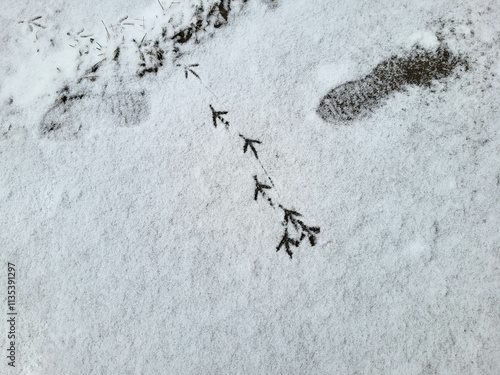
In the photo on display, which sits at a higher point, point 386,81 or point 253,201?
point 386,81

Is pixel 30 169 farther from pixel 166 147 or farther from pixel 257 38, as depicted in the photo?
pixel 257 38

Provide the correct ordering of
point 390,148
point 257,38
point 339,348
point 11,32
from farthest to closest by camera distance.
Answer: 1. point 11,32
2. point 257,38
3. point 390,148
4. point 339,348

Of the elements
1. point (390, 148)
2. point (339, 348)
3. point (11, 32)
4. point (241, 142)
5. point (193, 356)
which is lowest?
point (339, 348)

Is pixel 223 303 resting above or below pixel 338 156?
below

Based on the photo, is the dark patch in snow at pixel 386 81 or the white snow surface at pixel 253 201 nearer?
the white snow surface at pixel 253 201

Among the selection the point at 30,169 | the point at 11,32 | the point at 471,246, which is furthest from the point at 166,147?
the point at 471,246
